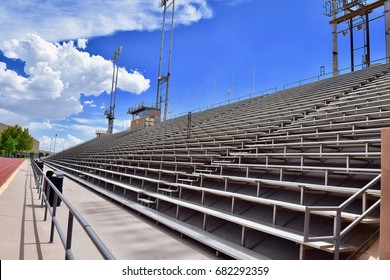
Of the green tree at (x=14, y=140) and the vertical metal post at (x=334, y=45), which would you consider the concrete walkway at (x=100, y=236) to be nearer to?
the vertical metal post at (x=334, y=45)

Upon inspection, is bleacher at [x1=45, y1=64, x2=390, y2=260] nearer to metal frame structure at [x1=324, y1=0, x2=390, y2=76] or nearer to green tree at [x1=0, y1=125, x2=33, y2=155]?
metal frame structure at [x1=324, y1=0, x2=390, y2=76]

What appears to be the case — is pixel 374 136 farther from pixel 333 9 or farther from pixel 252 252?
pixel 333 9

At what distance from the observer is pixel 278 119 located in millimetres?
9156

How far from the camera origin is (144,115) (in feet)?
114

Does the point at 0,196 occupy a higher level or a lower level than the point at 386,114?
lower

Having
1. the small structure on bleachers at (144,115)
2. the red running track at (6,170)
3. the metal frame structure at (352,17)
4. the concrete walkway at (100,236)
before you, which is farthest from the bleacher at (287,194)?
the small structure on bleachers at (144,115)

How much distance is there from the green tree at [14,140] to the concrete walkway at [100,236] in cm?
5317

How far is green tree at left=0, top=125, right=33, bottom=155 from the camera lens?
52.5 m

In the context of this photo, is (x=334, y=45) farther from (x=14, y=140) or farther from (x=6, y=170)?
(x=14, y=140)

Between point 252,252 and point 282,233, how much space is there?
0.47 metres

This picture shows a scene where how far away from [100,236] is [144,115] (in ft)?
101

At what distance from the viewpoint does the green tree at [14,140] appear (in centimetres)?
5250

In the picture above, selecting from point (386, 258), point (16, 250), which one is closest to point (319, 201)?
point (386, 258)

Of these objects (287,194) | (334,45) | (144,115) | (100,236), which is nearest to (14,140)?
(144,115)
